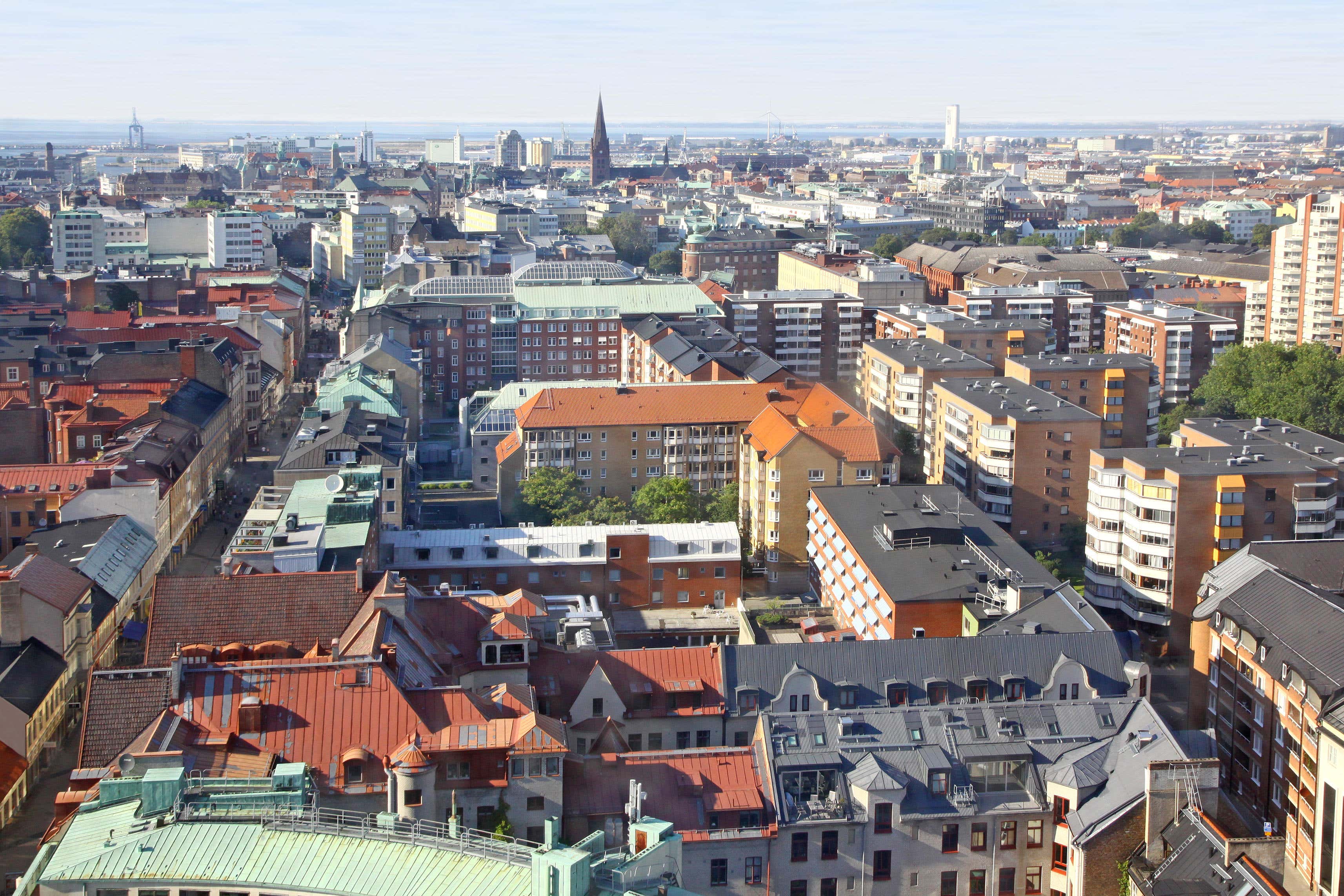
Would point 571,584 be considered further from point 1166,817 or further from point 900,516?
point 1166,817

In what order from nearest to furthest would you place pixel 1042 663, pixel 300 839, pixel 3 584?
pixel 300 839, pixel 1042 663, pixel 3 584

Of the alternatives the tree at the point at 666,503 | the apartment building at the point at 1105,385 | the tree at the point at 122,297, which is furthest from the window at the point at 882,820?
the tree at the point at 122,297

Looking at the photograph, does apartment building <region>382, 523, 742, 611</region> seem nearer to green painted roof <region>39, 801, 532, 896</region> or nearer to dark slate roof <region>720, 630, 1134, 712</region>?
dark slate roof <region>720, 630, 1134, 712</region>

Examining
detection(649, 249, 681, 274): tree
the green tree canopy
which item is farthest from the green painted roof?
detection(649, 249, 681, 274): tree

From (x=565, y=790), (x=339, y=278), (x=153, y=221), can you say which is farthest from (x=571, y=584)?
(x=153, y=221)

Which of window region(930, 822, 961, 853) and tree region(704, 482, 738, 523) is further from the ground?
window region(930, 822, 961, 853)

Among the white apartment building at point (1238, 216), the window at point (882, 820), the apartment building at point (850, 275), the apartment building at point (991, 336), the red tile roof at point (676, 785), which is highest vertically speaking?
the white apartment building at point (1238, 216)

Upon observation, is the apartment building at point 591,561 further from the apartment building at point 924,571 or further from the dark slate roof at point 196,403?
the dark slate roof at point 196,403
